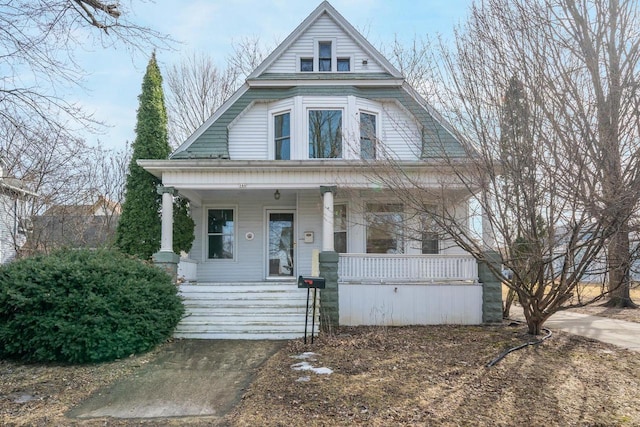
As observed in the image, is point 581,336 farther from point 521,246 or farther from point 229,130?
point 229,130

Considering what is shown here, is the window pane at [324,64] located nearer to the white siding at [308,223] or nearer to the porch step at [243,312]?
the white siding at [308,223]

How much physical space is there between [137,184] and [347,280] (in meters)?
6.21

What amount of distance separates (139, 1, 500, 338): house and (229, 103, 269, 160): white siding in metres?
0.03

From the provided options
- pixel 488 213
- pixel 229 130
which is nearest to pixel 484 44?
pixel 488 213

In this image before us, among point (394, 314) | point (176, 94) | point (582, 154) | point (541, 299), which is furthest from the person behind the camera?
point (176, 94)

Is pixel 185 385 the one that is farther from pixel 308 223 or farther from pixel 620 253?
pixel 308 223

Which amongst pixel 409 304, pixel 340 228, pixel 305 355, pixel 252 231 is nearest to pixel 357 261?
pixel 409 304

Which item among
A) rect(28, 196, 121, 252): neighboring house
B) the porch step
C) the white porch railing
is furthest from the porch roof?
rect(28, 196, 121, 252): neighboring house

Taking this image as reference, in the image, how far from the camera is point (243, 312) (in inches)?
348

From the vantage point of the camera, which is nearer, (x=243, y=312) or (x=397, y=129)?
(x=243, y=312)

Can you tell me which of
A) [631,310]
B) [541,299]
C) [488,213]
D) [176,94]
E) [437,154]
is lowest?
[631,310]

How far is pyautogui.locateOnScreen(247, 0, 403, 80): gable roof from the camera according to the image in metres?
12.1

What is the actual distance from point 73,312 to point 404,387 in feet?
16.1

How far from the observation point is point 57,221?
55.7 ft
